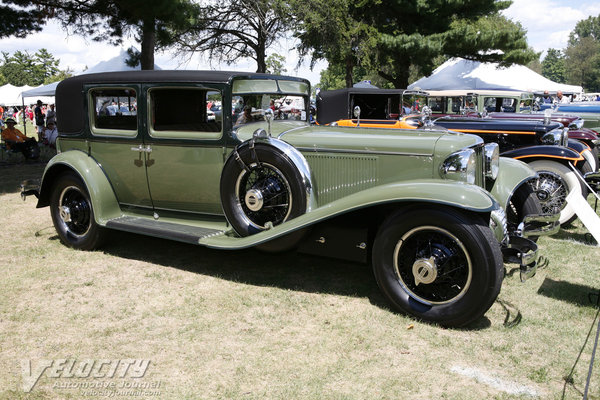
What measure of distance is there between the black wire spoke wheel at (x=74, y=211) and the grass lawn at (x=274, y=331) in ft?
0.99

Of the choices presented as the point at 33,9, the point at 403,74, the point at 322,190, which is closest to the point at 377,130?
the point at 322,190

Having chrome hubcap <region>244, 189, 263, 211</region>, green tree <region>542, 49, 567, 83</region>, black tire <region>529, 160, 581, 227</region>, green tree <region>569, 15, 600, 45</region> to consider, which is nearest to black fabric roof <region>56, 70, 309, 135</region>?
chrome hubcap <region>244, 189, 263, 211</region>

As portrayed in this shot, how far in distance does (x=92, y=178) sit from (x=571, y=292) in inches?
186

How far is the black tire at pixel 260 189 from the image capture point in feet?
13.0

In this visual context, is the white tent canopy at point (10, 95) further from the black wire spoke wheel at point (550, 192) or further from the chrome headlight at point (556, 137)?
the black wire spoke wheel at point (550, 192)

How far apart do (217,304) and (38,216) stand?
4.51m

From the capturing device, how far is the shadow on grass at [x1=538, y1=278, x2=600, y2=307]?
3.81 m

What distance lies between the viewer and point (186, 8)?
39.1 ft

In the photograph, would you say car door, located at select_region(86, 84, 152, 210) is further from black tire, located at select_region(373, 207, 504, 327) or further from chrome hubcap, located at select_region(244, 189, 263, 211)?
black tire, located at select_region(373, 207, 504, 327)

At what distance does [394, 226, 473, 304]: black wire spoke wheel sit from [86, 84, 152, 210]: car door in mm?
2820

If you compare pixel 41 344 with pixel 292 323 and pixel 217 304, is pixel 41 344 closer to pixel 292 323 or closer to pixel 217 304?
pixel 217 304

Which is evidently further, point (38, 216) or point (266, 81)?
point (38, 216)

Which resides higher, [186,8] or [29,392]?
[186,8]

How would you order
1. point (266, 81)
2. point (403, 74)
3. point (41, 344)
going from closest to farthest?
point (41, 344) < point (266, 81) < point (403, 74)
